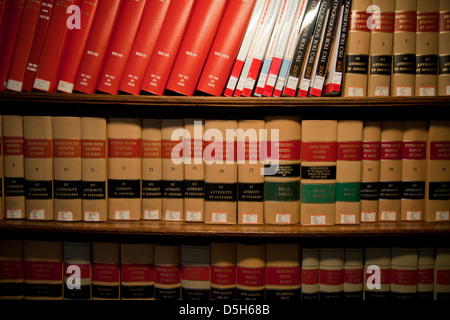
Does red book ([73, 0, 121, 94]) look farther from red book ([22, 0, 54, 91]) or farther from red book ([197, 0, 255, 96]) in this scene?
red book ([197, 0, 255, 96])

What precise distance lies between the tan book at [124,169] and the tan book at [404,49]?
88 cm

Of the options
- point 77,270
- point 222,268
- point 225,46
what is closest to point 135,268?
point 77,270

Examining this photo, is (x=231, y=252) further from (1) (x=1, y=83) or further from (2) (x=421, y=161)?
(1) (x=1, y=83)

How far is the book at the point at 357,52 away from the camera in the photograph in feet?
3.29

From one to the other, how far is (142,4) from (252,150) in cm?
60

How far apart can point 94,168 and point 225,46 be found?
1.96 feet

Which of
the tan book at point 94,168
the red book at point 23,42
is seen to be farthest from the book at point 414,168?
the red book at point 23,42

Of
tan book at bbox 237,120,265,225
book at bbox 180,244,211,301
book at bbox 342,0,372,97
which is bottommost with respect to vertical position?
book at bbox 180,244,211,301

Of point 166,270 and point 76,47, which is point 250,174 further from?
point 76,47

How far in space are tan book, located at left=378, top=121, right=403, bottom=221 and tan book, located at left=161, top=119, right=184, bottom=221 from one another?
0.69m

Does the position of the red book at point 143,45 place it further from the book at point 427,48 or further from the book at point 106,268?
the book at point 427,48

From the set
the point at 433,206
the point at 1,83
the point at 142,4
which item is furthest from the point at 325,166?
the point at 1,83

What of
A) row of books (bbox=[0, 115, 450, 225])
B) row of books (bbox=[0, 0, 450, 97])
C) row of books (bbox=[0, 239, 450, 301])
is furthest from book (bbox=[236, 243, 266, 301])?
row of books (bbox=[0, 0, 450, 97])

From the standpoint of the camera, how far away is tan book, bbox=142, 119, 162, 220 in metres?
1.05
